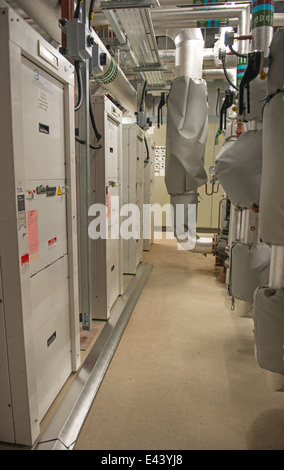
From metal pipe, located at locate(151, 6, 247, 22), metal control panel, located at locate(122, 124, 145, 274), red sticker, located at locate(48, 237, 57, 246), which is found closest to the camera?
red sticker, located at locate(48, 237, 57, 246)

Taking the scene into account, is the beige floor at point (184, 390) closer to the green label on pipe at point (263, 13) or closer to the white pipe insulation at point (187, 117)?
the white pipe insulation at point (187, 117)

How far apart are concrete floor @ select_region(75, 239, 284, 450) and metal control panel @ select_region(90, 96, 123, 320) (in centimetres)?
36

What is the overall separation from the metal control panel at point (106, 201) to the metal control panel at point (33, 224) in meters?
0.71

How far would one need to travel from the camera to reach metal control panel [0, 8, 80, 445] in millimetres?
1212

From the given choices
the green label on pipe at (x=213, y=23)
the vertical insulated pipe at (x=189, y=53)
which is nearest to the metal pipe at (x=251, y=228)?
the vertical insulated pipe at (x=189, y=53)

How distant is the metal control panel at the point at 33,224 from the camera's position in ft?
3.98

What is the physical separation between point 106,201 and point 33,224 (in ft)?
3.89

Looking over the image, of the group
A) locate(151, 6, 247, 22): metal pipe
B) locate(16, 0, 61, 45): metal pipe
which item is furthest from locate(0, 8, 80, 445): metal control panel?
locate(151, 6, 247, 22): metal pipe

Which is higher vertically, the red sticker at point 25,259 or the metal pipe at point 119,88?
the metal pipe at point 119,88

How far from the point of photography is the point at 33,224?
1.43 metres

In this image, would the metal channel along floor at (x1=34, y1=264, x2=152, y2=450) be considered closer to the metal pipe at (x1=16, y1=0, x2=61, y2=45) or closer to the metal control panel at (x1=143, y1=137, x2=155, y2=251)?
the metal pipe at (x1=16, y1=0, x2=61, y2=45)

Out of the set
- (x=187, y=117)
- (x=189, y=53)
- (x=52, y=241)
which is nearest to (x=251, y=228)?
(x=187, y=117)
